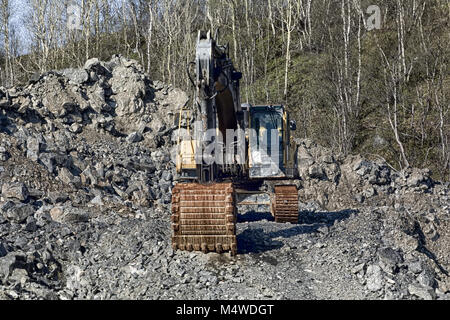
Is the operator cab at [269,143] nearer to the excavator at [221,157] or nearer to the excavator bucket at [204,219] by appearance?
the excavator at [221,157]

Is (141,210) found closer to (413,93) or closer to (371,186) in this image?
(371,186)

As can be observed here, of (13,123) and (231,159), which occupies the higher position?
(13,123)

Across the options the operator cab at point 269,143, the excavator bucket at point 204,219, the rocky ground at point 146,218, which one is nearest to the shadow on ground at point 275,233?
the rocky ground at point 146,218

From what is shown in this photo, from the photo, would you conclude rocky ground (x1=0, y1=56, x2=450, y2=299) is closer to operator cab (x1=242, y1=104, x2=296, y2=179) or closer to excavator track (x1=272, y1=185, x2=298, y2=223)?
excavator track (x1=272, y1=185, x2=298, y2=223)

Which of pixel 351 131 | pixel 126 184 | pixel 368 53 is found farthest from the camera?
pixel 368 53

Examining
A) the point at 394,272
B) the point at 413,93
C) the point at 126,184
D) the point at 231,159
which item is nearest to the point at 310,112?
the point at 413,93

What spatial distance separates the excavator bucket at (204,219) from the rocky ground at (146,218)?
0.21m

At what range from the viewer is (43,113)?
14.9 metres

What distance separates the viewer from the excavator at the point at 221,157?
766 centimetres

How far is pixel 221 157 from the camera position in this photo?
362 inches

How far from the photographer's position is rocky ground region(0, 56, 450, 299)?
22.4 ft

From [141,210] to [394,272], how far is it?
651 cm

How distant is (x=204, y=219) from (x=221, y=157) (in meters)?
1.80

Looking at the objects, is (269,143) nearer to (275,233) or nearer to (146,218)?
(275,233)
